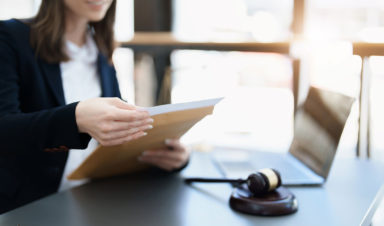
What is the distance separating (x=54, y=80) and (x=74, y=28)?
0.75 ft

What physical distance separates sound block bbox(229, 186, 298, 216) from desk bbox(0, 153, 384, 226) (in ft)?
0.05

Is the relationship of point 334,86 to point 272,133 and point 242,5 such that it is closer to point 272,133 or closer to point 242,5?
point 272,133

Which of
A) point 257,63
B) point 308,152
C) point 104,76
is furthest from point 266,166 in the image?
point 257,63

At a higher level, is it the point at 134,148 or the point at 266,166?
the point at 134,148

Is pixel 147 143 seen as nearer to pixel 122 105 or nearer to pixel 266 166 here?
pixel 122 105

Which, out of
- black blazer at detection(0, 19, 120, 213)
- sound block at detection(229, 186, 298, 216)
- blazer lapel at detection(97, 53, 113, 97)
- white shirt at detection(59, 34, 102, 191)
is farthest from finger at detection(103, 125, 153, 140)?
blazer lapel at detection(97, 53, 113, 97)

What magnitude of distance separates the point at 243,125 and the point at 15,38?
1.05 meters

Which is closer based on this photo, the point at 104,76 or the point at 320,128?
the point at 320,128

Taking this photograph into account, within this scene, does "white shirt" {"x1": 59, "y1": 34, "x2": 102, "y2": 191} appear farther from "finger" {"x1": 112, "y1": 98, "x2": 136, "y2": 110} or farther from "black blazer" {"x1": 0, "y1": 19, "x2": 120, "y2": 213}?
"finger" {"x1": 112, "y1": 98, "x2": 136, "y2": 110}

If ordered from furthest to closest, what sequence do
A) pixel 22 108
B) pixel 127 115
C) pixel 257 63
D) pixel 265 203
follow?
pixel 257 63 → pixel 22 108 → pixel 265 203 → pixel 127 115

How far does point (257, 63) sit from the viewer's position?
191 cm

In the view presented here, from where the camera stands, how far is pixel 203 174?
4.09 ft

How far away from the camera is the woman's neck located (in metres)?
1.32

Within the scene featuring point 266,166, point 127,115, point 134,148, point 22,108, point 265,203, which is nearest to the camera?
point 127,115
